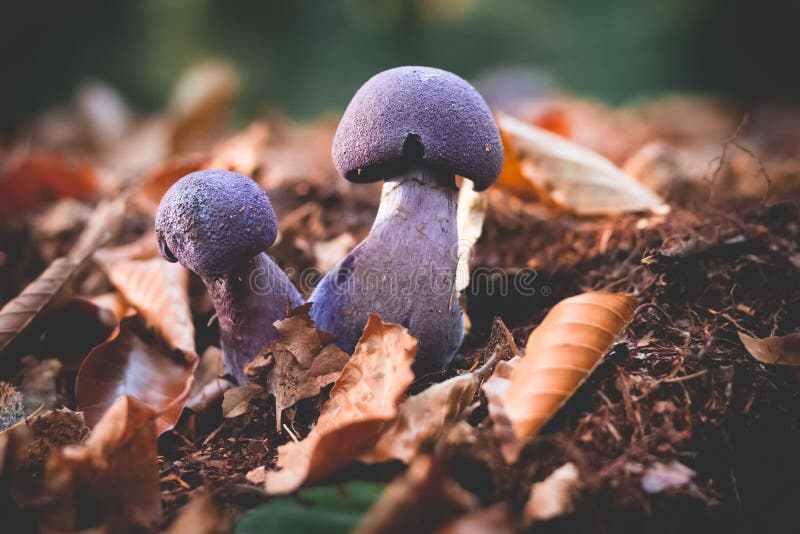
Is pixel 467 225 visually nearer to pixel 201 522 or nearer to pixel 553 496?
pixel 553 496

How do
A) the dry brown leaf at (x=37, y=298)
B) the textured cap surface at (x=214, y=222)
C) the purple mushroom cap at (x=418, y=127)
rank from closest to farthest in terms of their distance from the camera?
the textured cap surface at (x=214, y=222), the purple mushroom cap at (x=418, y=127), the dry brown leaf at (x=37, y=298)

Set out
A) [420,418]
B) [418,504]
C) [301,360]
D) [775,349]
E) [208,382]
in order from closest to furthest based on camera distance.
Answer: [418,504] → [420,418] → [775,349] → [301,360] → [208,382]

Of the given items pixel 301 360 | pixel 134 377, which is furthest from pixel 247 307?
pixel 134 377

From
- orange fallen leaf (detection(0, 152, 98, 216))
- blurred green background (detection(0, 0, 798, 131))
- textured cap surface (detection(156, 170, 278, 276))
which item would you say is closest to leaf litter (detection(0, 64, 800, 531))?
textured cap surface (detection(156, 170, 278, 276))

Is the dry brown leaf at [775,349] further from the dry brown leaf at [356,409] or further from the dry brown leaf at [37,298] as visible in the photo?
the dry brown leaf at [37,298]

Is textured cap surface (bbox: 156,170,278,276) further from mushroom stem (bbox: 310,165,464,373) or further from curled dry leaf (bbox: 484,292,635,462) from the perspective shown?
curled dry leaf (bbox: 484,292,635,462)

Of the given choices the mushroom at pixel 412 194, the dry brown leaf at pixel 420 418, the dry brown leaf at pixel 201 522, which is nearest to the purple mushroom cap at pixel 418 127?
the mushroom at pixel 412 194
